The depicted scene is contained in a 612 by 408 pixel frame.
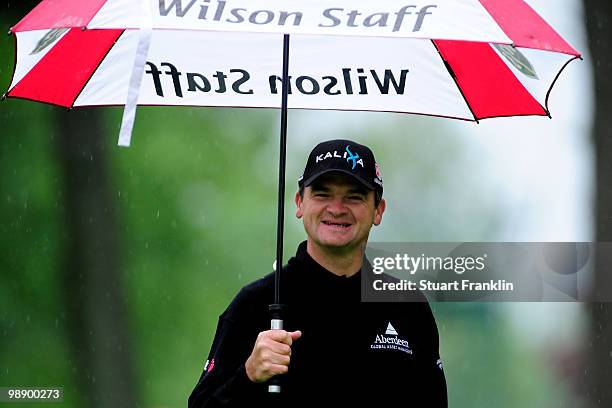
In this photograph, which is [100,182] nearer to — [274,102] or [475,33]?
[274,102]

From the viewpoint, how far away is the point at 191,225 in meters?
13.8

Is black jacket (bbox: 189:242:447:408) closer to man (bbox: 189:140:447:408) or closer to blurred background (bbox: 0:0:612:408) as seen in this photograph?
man (bbox: 189:140:447:408)

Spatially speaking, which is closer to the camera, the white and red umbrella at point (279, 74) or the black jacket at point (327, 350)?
the black jacket at point (327, 350)

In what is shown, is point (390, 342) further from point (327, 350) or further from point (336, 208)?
point (336, 208)

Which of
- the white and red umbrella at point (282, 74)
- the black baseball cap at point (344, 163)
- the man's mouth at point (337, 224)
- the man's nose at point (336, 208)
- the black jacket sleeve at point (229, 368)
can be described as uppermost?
the white and red umbrella at point (282, 74)

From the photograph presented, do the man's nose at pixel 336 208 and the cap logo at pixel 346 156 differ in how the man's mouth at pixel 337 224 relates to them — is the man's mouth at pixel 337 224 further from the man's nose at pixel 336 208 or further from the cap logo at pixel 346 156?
the cap logo at pixel 346 156

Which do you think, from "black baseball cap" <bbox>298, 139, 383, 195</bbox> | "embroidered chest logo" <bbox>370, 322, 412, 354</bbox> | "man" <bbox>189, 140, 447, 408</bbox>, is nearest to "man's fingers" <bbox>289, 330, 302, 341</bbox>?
"man" <bbox>189, 140, 447, 408</bbox>

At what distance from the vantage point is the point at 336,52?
541cm

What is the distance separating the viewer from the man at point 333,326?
4.18 metres

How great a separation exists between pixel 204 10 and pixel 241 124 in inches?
401

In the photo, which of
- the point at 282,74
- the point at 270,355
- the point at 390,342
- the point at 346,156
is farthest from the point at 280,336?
the point at 282,74

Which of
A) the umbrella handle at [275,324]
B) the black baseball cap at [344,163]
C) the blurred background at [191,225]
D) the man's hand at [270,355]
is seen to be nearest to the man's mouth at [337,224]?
the black baseball cap at [344,163]

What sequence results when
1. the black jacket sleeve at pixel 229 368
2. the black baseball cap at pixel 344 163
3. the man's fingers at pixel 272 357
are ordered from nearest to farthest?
the man's fingers at pixel 272 357 → the black jacket sleeve at pixel 229 368 → the black baseball cap at pixel 344 163

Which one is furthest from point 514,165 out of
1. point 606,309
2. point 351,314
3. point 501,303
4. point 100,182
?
point 351,314
